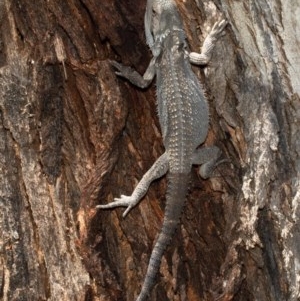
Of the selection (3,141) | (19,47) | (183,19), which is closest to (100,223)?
(3,141)

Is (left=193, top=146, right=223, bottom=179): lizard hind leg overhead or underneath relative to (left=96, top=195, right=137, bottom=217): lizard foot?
overhead

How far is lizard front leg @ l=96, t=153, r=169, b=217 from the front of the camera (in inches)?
162

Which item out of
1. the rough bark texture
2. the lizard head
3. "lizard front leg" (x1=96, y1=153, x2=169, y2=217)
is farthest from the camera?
the lizard head

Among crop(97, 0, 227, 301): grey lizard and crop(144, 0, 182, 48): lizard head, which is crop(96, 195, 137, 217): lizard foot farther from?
crop(144, 0, 182, 48): lizard head

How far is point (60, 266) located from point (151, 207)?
82 cm

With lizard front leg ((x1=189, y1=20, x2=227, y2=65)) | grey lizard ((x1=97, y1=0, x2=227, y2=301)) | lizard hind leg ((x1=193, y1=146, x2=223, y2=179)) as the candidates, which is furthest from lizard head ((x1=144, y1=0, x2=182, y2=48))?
lizard hind leg ((x1=193, y1=146, x2=223, y2=179))

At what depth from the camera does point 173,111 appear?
460 cm

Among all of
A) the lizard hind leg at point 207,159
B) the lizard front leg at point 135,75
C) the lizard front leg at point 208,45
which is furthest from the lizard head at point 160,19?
the lizard hind leg at point 207,159

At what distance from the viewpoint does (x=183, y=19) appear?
15.1ft

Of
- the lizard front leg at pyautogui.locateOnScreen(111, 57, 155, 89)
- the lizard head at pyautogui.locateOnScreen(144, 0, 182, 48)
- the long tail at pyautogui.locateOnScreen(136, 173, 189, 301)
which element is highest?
the lizard head at pyautogui.locateOnScreen(144, 0, 182, 48)

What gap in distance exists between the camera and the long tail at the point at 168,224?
13.2ft

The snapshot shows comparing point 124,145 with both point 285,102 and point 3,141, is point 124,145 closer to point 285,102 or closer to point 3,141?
point 3,141

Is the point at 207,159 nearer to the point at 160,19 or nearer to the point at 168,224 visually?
the point at 168,224

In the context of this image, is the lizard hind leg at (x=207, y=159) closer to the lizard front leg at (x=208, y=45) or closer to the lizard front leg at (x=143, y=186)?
the lizard front leg at (x=143, y=186)
